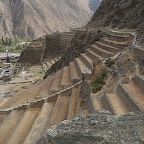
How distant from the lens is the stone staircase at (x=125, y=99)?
28.5 feet

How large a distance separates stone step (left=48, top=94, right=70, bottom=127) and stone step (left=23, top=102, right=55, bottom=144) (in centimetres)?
38

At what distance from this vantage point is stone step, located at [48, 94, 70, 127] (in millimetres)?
11031

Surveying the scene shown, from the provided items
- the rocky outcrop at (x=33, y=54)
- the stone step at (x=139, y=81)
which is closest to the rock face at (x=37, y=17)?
the rocky outcrop at (x=33, y=54)

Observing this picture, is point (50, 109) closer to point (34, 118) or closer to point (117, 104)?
point (34, 118)

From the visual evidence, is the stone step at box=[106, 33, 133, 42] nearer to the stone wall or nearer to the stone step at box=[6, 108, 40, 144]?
the stone step at box=[6, 108, 40, 144]

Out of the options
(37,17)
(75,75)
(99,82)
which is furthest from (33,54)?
(37,17)

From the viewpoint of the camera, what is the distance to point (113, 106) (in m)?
8.98

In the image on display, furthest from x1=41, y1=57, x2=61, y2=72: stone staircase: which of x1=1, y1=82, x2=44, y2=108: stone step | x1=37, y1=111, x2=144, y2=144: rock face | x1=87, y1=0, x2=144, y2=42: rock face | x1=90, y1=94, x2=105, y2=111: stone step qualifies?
x1=37, y1=111, x2=144, y2=144: rock face

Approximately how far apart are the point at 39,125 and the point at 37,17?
467 ft

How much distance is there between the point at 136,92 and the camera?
32.3 feet

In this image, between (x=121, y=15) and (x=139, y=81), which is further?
(x=121, y=15)

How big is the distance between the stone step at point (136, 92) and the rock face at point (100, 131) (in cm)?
347

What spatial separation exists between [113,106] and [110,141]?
4.55 m

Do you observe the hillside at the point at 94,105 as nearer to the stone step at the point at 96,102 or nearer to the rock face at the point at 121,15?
the stone step at the point at 96,102
